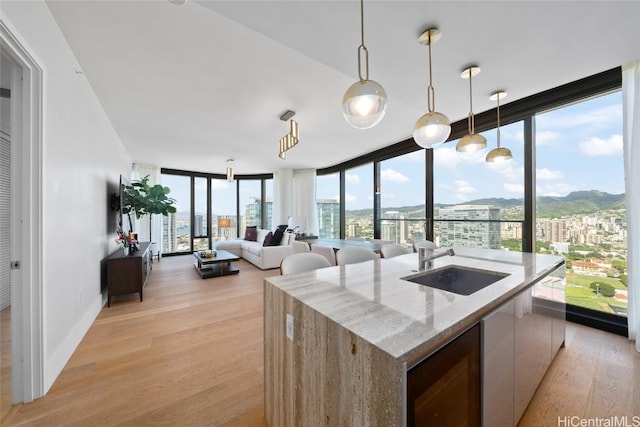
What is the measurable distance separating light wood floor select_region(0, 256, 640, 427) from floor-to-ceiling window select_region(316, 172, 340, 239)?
441 cm

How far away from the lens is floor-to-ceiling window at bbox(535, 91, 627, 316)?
2.50 metres

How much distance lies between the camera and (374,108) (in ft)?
4.69

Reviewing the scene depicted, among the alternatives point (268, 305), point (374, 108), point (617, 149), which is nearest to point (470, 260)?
point (374, 108)

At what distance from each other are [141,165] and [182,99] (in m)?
4.66

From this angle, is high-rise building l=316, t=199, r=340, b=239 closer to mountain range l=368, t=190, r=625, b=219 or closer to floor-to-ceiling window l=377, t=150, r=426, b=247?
floor-to-ceiling window l=377, t=150, r=426, b=247

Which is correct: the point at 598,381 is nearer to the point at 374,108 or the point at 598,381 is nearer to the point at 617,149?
the point at 617,149

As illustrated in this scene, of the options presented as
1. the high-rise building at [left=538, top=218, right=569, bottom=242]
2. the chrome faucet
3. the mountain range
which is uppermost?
the mountain range

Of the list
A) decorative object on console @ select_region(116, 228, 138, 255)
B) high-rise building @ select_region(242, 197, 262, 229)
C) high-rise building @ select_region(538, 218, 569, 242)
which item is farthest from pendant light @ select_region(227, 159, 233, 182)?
high-rise building @ select_region(538, 218, 569, 242)

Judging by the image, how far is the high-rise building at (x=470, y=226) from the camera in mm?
3494

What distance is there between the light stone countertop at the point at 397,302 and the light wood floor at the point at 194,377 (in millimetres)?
863

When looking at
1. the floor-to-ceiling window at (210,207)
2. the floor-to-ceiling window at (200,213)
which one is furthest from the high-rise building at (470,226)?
the floor-to-ceiling window at (200,213)

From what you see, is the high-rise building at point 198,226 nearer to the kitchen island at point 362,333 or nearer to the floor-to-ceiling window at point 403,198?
the floor-to-ceiling window at point 403,198

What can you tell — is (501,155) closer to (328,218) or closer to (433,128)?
(433,128)

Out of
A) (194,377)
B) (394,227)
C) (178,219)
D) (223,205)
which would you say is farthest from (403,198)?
(178,219)
